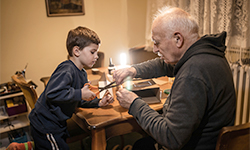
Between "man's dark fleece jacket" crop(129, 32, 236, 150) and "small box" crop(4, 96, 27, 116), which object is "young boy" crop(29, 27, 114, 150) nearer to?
"man's dark fleece jacket" crop(129, 32, 236, 150)

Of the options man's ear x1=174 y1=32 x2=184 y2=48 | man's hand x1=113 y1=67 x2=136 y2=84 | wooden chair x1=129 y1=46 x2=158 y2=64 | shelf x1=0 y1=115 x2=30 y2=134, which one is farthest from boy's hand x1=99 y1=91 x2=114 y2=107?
shelf x1=0 y1=115 x2=30 y2=134

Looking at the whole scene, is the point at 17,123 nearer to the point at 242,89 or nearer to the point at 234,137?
the point at 234,137

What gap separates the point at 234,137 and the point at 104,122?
0.66 metres

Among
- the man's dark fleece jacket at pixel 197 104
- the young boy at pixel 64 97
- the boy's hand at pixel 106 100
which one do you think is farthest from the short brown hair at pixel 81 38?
the man's dark fleece jacket at pixel 197 104

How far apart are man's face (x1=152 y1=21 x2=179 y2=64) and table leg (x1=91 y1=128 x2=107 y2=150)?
Answer: 581 mm

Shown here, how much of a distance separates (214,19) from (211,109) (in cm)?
130

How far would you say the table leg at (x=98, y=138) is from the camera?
1.18 m

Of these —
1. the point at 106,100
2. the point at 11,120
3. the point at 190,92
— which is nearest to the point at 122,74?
the point at 106,100

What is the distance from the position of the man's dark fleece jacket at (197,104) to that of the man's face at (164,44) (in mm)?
85

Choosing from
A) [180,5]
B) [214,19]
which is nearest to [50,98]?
[214,19]

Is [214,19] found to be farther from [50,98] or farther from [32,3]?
[32,3]

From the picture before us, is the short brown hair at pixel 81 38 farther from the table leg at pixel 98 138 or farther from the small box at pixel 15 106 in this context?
the small box at pixel 15 106

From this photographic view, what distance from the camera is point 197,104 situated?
0.83 meters

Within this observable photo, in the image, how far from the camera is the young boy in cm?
120
